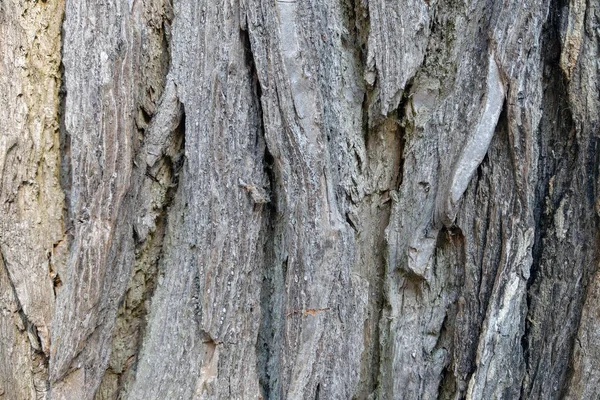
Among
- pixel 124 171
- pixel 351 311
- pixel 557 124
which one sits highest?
pixel 557 124

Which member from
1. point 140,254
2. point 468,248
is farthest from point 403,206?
point 140,254

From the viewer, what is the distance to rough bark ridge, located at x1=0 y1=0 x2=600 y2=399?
3.37 ft

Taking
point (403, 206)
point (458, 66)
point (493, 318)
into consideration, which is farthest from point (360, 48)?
point (493, 318)

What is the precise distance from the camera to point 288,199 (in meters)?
1.03

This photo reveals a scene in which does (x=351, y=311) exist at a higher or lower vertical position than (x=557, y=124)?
lower

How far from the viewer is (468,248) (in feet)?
3.52

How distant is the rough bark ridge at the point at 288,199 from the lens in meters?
1.03

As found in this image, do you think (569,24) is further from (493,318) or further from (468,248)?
(493,318)

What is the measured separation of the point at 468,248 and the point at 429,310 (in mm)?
153

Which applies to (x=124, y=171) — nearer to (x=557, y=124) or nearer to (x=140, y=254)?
(x=140, y=254)

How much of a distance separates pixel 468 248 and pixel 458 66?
371 mm

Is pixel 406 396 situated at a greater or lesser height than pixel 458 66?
lesser

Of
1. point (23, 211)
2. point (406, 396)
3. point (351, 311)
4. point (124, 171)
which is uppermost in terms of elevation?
point (124, 171)

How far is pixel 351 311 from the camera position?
3.49 ft
